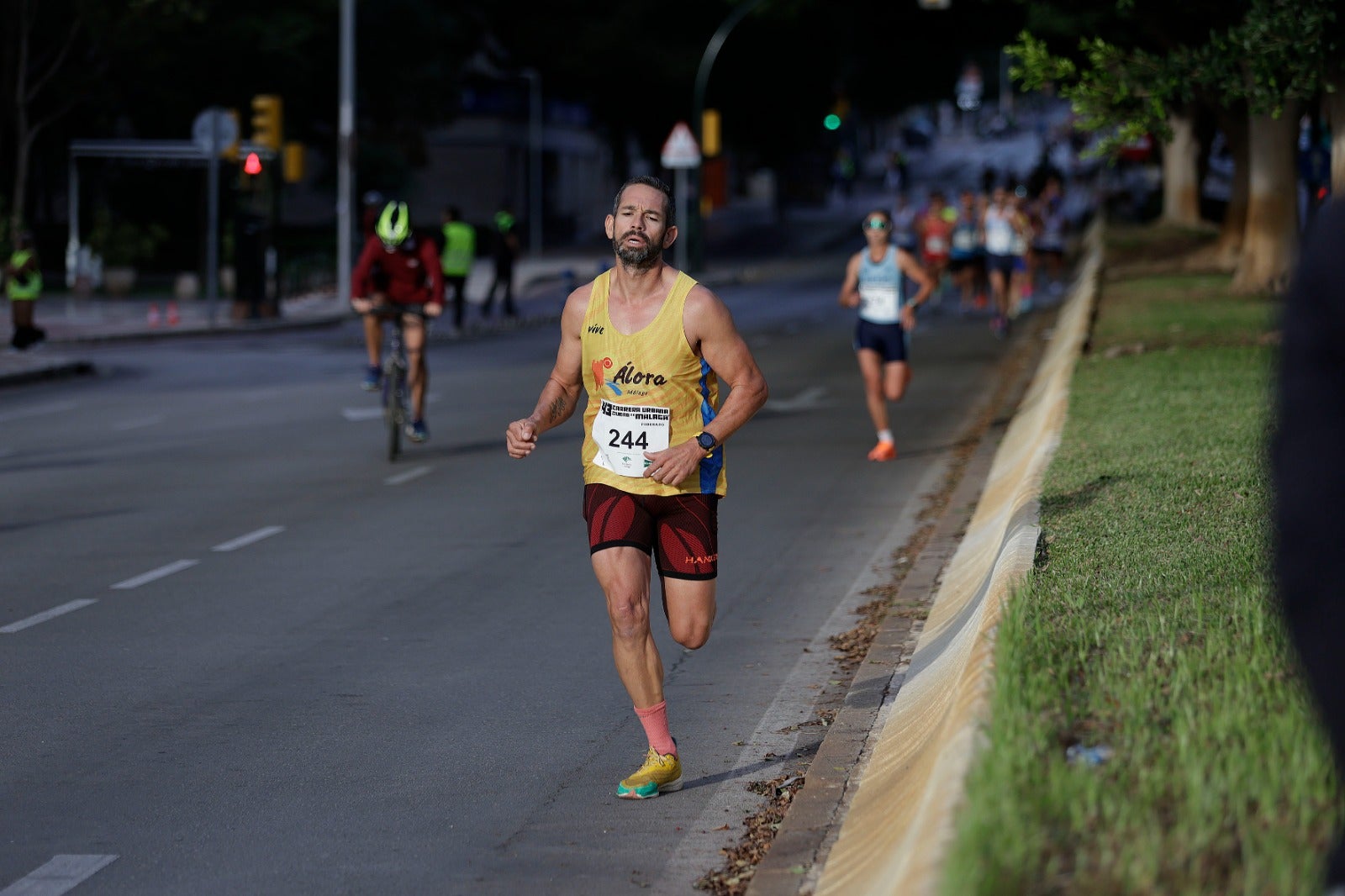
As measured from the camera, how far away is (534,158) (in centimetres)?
7150

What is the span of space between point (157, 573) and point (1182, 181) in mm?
42767

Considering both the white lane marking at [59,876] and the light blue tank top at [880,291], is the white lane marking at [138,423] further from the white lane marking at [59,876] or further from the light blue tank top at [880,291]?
the white lane marking at [59,876]

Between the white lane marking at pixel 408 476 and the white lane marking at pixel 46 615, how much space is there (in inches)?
184

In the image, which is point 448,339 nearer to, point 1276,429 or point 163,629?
point 163,629

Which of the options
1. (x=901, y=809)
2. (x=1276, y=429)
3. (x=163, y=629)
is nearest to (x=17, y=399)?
(x=163, y=629)

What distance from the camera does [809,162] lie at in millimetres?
98750

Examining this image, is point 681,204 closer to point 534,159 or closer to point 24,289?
point 534,159

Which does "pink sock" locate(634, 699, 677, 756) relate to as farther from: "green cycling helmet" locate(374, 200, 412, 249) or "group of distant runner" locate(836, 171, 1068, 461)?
"green cycling helmet" locate(374, 200, 412, 249)

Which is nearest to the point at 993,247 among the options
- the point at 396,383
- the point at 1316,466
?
the point at 396,383

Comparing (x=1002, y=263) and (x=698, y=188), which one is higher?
(x=698, y=188)

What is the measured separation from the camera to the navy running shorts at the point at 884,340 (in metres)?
15.8

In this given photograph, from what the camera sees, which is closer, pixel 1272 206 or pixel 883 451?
pixel 883 451

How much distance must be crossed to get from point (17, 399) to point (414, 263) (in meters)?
6.89

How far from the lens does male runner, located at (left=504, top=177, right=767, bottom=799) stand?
631 centimetres
